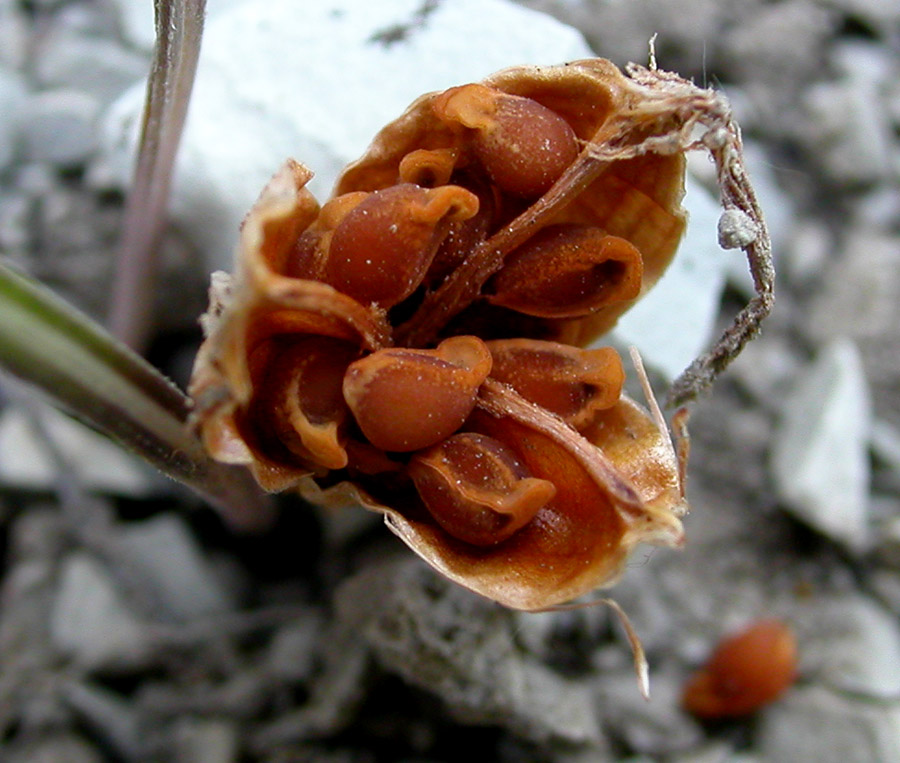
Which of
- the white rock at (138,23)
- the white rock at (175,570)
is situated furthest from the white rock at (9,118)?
the white rock at (175,570)

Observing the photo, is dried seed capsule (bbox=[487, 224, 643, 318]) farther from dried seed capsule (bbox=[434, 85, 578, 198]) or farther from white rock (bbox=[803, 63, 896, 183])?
white rock (bbox=[803, 63, 896, 183])

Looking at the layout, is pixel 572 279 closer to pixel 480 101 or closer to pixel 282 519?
pixel 480 101

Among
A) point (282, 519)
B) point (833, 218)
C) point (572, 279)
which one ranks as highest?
point (572, 279)

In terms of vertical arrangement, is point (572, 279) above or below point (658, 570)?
above

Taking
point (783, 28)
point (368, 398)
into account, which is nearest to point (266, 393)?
point (368, 398)

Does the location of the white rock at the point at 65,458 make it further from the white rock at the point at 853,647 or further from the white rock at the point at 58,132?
the white rock at the point at 853,647

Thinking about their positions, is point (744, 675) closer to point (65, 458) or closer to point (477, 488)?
point (477, 488)

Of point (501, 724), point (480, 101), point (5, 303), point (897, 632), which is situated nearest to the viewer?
point (5, 303)
